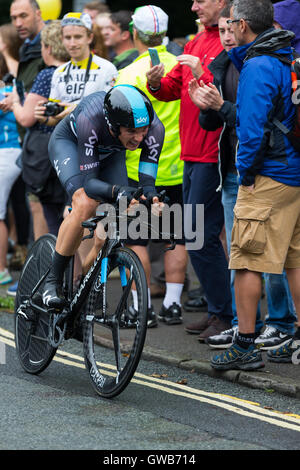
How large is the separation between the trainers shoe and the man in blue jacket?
96 centimetres

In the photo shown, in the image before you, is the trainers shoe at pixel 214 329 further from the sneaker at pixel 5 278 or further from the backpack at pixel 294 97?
the sneaker at pixel 5 278

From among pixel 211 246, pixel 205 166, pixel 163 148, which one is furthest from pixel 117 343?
pixel 163 148

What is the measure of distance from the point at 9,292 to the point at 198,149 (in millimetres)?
3168

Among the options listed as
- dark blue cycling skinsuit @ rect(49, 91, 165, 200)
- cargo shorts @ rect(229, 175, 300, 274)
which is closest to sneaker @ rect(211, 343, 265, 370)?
A: cargo shorts @ rect(229, 175, 300, 274)

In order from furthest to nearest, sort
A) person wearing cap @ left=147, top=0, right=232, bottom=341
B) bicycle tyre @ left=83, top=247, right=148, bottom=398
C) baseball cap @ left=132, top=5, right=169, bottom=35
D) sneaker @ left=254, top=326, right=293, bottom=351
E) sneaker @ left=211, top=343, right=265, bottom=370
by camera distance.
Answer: baseball cap @ left=132, top=5, right=169, bottom=35 → person wearing cap @ left=147, top=0, right=232, bottom=341 → sneaker @ left=254, top=326, right=293, bottom=351 → sneaker @ left=211, top=343, right=265, bottom=370 → bicycle tyre @ left=83, top=247, right=148, bottom=398

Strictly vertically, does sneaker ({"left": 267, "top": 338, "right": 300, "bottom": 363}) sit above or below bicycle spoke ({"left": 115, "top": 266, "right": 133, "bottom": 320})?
below

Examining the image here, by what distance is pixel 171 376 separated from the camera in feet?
22.1

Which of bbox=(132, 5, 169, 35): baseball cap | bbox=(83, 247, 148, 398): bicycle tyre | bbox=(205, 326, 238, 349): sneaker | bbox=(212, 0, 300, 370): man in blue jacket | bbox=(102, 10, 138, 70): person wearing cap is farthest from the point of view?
bbox=(102, 10, 138, 70): person wearing cap

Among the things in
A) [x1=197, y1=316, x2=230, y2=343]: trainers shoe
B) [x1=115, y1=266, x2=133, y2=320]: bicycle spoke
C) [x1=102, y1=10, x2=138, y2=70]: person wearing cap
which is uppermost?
[x1=102, y1=10, x2=138, y2=70]: person wearing cap

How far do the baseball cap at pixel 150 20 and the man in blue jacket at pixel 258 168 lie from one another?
1.67 meters

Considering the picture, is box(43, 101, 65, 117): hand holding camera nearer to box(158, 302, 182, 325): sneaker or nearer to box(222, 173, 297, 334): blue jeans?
box(158, 302, 182, 325): sneaker

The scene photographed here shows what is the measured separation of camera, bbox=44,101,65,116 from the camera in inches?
347

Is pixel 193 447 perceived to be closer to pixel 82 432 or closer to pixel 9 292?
pixel 82 432

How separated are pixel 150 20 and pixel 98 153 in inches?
91.7
